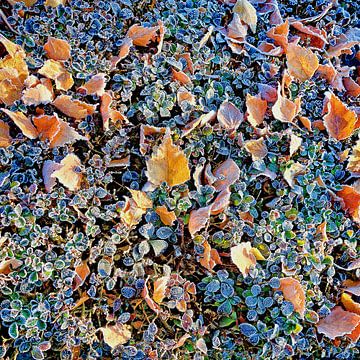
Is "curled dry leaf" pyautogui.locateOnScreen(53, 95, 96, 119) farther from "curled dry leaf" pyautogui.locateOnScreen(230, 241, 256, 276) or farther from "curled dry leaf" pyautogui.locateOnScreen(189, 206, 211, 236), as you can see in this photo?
"curled dry leaf" pyautogui.locateOnScreen(230, 241, 256, 276)

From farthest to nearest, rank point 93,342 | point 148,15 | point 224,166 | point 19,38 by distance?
1. point 148,15
2. point 19,38
3. point 224,166
4. point 93,342

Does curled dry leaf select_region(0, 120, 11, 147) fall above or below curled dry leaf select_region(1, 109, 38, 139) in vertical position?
below

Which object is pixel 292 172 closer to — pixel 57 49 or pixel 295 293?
pixel 295 293

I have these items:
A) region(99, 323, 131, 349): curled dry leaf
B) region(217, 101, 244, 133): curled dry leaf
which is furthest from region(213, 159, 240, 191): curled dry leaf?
region(99, 323, 131, 349): curled dry leaf

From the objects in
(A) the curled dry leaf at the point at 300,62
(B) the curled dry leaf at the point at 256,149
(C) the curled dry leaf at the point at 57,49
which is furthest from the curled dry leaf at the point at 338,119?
(C) the curled dry leaf at the point at 57,49

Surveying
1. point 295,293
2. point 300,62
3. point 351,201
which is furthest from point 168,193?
point 300,62

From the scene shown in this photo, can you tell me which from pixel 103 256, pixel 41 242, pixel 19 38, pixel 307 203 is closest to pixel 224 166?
pixel 307 203

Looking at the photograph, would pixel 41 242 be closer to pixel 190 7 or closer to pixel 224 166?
pixel 224 166

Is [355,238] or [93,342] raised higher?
[355,238]

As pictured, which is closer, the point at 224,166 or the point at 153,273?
the point at 153,273
